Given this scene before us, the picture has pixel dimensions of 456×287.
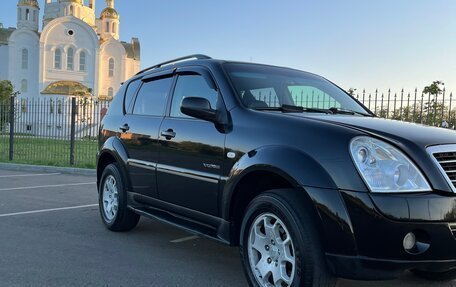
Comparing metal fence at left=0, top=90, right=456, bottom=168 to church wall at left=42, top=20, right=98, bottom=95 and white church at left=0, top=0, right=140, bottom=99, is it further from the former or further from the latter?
church wall at left=42, top=20, right=98, bottom=95

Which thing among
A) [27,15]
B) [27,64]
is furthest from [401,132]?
[27,15]

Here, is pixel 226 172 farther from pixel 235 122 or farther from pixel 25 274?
pixel 25 274

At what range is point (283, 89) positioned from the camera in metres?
4.69

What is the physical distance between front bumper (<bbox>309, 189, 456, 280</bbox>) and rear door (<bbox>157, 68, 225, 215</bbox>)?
1308 mm

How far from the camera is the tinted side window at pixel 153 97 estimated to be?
5078 mm

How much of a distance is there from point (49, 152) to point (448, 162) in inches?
666

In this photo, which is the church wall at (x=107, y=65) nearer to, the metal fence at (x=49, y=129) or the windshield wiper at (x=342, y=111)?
the metal fence at (x=49, y=129)

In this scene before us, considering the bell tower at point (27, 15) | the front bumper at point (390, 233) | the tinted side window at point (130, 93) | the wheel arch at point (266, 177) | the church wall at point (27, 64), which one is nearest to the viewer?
the front bumper at point (390, 233)

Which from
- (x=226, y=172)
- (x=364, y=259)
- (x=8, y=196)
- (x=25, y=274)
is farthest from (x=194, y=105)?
(x=8, y=196)

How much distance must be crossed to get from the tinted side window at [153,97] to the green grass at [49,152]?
8.53 metres

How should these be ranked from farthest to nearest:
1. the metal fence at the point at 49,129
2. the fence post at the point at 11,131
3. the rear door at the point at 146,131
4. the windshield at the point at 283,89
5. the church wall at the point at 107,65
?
the church wall at the point at 107,65 < the fence post at the point at 11,131 < the metal fence at the point at 49,129 < the rear door at the point at 146,131 < the windshield at the point at 283,89

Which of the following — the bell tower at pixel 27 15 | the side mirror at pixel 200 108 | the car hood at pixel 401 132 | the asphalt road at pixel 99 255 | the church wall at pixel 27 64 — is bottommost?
the asphalt road at pixel 99 255

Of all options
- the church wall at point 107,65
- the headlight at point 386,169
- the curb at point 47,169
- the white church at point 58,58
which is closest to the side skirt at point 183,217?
the headlight at point 386,169

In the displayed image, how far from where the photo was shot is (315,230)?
306 cm
